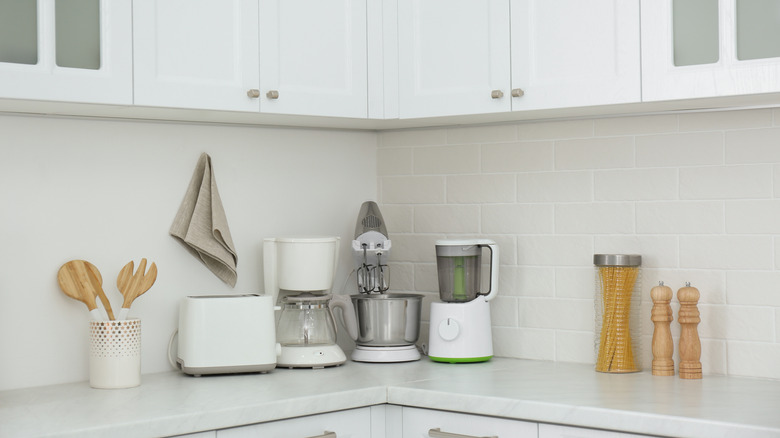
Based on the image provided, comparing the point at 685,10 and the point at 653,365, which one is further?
the point at 653,365

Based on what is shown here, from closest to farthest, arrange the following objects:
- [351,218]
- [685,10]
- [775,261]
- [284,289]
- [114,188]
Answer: [685,10], [775,261], [114,188], [284,289], [351,218]

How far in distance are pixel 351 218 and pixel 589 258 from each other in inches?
30.4

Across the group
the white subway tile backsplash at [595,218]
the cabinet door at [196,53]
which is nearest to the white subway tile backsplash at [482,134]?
Result: the white subway tile backsplash at [595,218]

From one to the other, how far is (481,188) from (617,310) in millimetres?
577

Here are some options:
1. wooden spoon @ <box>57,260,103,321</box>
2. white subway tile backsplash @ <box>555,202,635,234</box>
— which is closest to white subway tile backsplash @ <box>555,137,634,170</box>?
white subway tile backsplash @ <box>555,202,635,234</box>

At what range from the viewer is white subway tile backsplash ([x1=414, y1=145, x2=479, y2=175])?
279 cm

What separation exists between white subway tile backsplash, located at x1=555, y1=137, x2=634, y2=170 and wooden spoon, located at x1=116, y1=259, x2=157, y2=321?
1.14 meters

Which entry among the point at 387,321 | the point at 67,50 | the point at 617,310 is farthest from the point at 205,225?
the point at 617,310

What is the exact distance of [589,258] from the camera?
257cm

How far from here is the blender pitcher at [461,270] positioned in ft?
8.49

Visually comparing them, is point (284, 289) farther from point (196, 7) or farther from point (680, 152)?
point (680, 152)

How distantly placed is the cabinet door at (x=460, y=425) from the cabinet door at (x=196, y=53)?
2.79ft

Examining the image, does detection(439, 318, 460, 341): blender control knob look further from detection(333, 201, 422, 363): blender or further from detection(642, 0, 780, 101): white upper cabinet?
detection(642, 0, 780, 101): white upper cabinet

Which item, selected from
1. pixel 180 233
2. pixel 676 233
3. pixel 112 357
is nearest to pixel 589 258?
pixel 676 233
